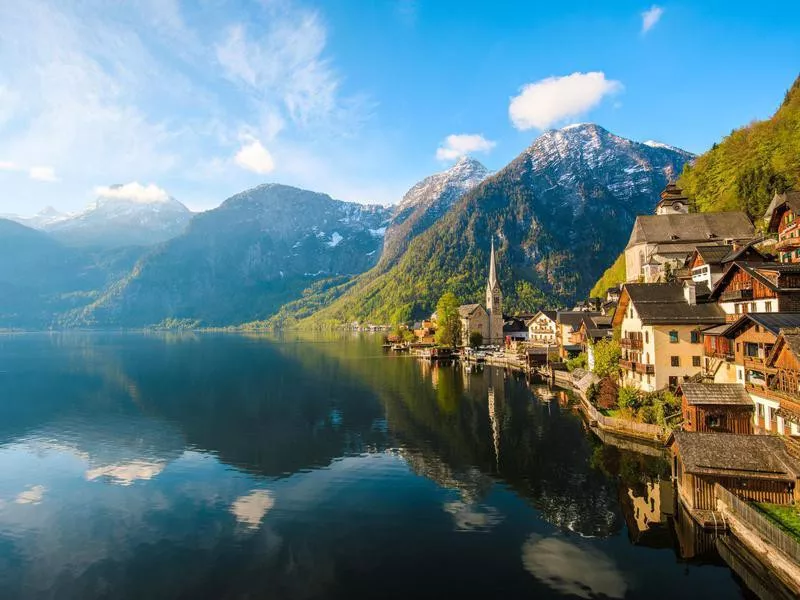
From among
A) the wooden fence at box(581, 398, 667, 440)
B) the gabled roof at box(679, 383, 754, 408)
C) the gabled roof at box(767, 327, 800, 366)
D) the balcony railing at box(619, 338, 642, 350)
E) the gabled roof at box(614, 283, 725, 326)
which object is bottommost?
the wooden fence at box(581, 398, 667, 440)

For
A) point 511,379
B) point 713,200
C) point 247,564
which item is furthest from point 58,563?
point 713,200

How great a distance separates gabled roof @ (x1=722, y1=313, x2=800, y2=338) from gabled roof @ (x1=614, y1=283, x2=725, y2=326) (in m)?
10.2

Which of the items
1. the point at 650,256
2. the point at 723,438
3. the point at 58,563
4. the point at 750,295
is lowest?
the point at 58,563

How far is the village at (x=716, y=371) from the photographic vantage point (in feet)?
94.7

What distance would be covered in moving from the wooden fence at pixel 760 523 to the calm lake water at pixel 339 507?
112 inches

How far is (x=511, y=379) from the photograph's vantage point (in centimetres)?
9962

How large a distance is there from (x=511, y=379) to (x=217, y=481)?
69.9 metres

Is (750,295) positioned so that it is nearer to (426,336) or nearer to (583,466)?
(583,466)

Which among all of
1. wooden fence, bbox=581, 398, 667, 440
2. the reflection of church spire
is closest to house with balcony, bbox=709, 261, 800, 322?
wooden fence, bbox=581, 398, 667, 440

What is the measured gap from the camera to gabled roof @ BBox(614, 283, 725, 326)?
51.6 meters

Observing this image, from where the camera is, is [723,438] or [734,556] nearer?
[734,556]

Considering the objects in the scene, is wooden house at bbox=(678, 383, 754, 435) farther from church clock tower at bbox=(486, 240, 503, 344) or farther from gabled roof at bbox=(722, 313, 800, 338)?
church clock tower at bbox=(486, 240, 503, 344)

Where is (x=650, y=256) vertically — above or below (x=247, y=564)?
above

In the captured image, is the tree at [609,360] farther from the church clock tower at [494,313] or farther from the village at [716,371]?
the church clock tower at [494,313]
